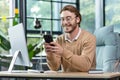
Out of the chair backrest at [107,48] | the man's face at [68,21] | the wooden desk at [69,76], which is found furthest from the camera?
the chair backrest at [107,48]

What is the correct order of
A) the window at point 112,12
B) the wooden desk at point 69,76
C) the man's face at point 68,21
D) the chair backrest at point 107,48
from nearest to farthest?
1. the wooden desk at point 69,76
2. the man's face at point 68,21
3. the chair backrest at point 107,48
4. the window at point 112,12

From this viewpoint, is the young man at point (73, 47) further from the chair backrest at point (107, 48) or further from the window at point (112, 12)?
the window at point (112, 12)

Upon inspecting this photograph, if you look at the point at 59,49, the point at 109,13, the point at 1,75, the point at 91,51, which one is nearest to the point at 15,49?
the point at 1,75

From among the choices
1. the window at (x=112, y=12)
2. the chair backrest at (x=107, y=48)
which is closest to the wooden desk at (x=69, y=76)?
the chair backrest at (x=107, y=48)

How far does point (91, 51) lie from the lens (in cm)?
242

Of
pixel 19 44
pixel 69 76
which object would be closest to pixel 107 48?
pixel 19 44

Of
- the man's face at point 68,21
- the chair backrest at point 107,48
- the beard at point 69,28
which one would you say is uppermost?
the man's face at point 68,21

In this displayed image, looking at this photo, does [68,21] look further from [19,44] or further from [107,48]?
[107,48]

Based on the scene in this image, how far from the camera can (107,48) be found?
404 centimetres

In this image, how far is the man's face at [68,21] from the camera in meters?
2.48

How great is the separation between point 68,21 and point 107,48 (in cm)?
169

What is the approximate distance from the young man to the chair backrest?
1443 mm

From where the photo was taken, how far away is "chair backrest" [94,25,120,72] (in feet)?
13.0

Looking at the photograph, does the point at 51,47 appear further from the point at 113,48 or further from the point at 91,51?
the point at 113,48
